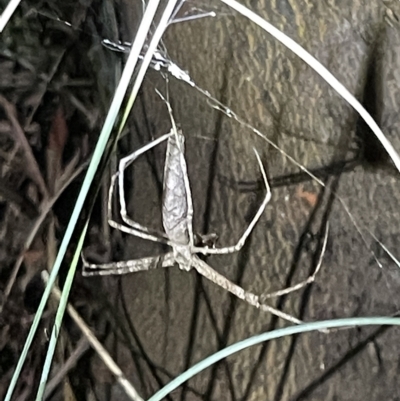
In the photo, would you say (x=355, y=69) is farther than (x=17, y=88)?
No

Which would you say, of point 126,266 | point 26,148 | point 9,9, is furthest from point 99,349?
point 9,9

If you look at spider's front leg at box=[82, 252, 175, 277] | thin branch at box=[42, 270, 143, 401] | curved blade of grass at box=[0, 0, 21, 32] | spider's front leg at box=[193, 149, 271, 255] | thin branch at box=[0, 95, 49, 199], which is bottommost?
thin branch at box=[42, 270, 143, 401]

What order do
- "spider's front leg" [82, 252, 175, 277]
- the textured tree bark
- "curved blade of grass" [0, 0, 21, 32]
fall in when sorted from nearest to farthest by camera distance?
"curved blade of grass" [0, 0, 21, 32], the textured tree bark, "spider's front leg" [82, 252, 175, 277]

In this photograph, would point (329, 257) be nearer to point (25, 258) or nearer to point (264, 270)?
point (264, 270)

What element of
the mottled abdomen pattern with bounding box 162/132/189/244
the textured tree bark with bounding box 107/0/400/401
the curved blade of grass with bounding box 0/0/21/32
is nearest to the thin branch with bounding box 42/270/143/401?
the textured tree bark with bounding box 107/0/400/401

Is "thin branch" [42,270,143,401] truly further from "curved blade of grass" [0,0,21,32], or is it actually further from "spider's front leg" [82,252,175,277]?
"curved blade of grass" [0,0,21,32]

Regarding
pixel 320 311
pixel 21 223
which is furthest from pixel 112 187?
pixel 320 311

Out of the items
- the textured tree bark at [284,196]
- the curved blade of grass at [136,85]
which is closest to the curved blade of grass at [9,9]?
the curved blade of grass at [136,85]

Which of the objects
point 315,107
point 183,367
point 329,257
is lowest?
point 183,367
